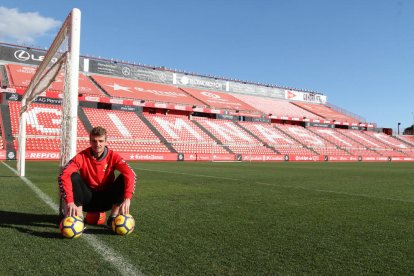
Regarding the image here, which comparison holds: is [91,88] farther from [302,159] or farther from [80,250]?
[80,250]

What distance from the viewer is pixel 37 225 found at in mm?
4711

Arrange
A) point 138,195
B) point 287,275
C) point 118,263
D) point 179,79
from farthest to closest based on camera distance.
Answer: point 179,79 → point 138,195 → point 118,263 → point 287,275

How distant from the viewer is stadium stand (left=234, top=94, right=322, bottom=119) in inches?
1900

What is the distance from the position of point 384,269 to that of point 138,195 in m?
5.56

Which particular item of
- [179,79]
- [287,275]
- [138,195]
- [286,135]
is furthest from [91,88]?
[287,275]

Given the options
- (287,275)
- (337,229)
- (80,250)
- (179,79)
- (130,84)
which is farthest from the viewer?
(179,79)

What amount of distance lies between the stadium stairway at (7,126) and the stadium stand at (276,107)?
2930cm

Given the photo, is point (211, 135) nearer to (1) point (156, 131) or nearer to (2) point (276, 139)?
(1) point (156, 131)

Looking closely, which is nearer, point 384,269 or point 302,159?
point 384,269

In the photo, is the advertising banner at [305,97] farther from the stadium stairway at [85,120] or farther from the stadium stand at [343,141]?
the stadium stairway at [85,120]

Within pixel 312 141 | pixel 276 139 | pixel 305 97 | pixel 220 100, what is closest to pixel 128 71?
pixel 220 100

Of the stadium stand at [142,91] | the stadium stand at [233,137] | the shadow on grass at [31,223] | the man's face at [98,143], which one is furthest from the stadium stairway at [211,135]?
the man's face at [98,143]

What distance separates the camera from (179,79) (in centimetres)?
4816

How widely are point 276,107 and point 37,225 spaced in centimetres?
4816
